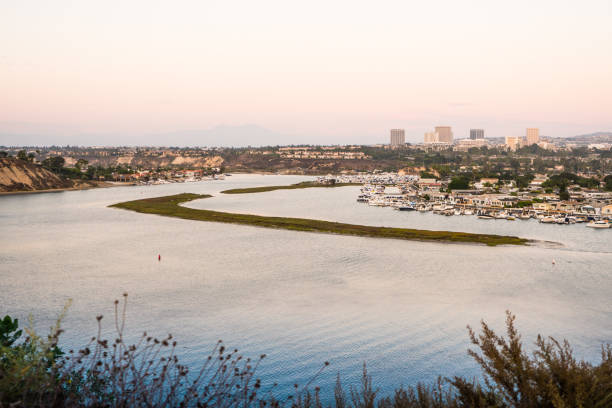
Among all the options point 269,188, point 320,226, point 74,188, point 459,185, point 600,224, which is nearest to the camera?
point 320,226

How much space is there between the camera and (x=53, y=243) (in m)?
21.4

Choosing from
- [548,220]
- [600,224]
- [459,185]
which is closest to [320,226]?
[548,220]

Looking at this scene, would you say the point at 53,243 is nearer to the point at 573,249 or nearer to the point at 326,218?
the point at 326,218

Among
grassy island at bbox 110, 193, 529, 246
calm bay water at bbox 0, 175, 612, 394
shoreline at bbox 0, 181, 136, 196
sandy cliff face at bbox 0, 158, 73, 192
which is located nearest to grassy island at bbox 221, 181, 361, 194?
grassy island at bbox 110, 193, 529, 246

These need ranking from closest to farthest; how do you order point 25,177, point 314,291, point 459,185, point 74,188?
1. point 314,291
2. point 459,185
3. point 25,177
4. point 74,188

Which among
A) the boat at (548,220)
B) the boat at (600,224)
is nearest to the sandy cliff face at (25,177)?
the boat at (548,220)

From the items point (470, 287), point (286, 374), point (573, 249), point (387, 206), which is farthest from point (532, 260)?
point (387, 206)

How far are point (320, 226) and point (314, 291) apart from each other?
12.1 metres

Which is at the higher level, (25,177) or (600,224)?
(25,177)

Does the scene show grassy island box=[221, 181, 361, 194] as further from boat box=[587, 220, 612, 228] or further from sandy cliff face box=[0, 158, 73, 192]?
boat box=[587, 220, 612, 228]

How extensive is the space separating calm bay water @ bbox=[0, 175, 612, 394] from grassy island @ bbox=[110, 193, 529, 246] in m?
1.37

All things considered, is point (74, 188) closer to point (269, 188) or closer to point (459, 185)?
point (269, 188)

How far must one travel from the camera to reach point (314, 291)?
13.7 m

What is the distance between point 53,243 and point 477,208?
25.5m
